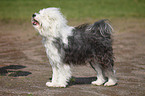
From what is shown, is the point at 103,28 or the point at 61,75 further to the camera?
the point at 103,28

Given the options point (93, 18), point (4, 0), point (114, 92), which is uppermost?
point (4, 0)

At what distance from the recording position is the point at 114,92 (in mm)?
7246

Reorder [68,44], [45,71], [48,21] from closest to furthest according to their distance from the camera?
[48,21]
[68,44]
[45,71]

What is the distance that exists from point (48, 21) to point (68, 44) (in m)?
0.79

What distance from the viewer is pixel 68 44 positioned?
732 cm

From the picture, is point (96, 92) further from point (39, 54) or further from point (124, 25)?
point (124, 25)

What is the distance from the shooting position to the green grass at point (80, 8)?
28.3 m

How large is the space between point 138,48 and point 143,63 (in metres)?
3.86

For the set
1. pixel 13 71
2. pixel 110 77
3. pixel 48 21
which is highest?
pixel 48 21

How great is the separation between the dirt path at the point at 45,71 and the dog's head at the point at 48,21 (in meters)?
1.53

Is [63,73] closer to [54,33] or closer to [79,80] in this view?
[54,33]

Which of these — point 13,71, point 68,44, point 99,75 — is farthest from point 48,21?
point 13,71

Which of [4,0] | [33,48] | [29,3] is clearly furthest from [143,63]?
[4,0]

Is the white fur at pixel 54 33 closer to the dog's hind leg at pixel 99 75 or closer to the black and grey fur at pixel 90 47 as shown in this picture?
the black and grey fur at pixel 90 47
